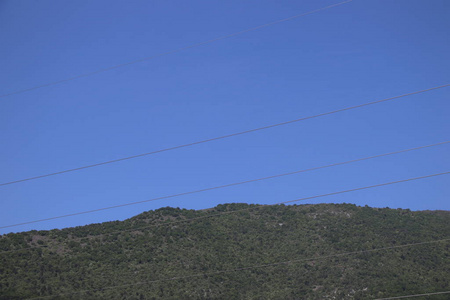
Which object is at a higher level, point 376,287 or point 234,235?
point 234,235

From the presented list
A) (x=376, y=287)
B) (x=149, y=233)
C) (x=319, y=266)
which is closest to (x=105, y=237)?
(x=149, y=233)

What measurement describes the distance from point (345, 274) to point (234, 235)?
18.6m

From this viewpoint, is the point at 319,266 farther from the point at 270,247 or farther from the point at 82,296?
the point at 82,296

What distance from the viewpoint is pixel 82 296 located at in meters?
49.7

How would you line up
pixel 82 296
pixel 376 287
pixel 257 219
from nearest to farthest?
pixel 82 296
pixel 376 287
pixel 257 219

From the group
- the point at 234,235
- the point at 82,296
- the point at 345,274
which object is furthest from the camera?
the point at 234,235

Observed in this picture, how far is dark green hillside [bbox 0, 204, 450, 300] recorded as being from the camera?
52719mm

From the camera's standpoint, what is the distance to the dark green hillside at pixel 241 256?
52719 millimetres

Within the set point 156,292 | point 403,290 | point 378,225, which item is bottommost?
point 403,290

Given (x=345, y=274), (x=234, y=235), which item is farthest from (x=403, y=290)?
(x=234, y=235)

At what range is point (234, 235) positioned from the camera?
238ft

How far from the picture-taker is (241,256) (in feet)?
218

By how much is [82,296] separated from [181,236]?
21.9 meters

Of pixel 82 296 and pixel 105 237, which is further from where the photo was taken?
pixel 105 237
